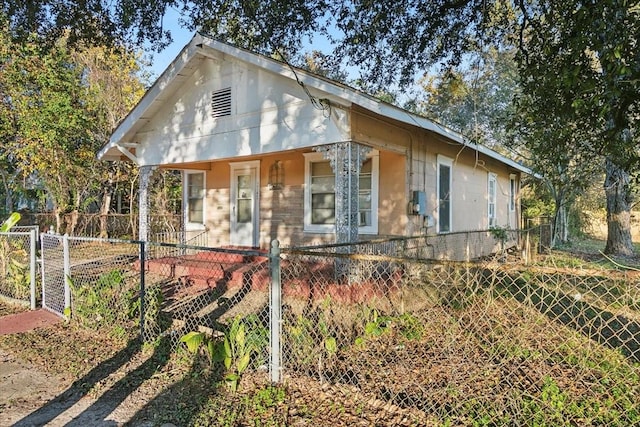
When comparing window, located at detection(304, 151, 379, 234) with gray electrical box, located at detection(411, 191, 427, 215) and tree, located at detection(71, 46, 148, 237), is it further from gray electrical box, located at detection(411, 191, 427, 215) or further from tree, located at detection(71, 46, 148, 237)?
tree, located at detection(71, 46, 148, 237)

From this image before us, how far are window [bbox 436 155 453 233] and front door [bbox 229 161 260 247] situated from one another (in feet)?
14.4

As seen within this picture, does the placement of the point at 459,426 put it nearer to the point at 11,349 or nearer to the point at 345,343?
the point at 345,343

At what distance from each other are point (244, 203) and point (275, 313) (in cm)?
737

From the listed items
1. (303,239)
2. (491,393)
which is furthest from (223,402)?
(303,239)

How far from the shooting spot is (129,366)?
4.36 meters

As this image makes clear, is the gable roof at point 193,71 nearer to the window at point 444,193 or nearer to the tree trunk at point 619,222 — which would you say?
the window at point 444,193

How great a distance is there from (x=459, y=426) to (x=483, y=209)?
10.8m

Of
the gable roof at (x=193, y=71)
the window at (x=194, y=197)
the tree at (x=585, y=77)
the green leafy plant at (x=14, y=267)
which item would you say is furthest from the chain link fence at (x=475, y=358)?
the window at (x=194, y=197)

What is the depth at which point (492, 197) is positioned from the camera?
1389 cm

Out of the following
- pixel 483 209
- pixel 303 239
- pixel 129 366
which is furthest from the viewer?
pixel 483 209

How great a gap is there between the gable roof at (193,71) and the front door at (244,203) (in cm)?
246

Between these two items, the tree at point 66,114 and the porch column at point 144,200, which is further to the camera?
the tree at point 66,114

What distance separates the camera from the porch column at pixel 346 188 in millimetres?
6875

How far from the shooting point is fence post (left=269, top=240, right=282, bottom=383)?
12.1 feet
